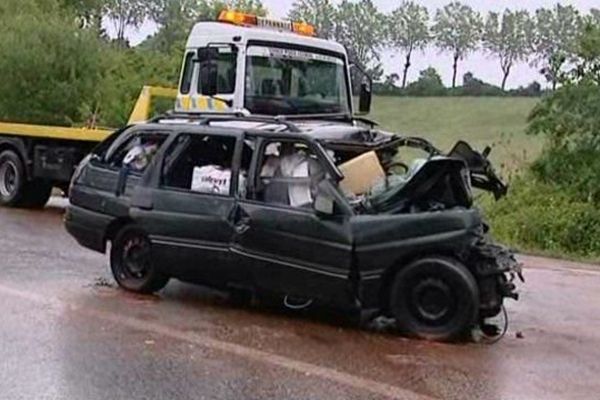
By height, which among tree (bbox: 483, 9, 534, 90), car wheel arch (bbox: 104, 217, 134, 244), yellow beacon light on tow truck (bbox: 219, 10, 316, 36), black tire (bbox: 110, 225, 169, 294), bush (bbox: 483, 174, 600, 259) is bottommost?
bush (bbox: 483, 174, 600, 259)

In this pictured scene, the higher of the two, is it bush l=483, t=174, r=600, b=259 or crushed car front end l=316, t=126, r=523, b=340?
crushed car front end l=316, t=126, r=523, b=340

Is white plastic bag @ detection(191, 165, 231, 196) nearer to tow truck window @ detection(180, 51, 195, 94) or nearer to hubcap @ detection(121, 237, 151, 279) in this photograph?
hubcap @ detection(121, 237, 151, 279)

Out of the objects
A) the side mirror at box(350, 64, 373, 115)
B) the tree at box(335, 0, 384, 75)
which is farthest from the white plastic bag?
the tree at box(335, 0, 384, 75)

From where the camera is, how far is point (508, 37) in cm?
5256

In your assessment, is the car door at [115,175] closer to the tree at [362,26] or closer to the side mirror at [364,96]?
the side mirror at [364,96]

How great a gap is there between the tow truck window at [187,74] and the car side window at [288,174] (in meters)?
5.17

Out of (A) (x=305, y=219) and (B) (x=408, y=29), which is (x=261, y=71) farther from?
(B) (x=408, y=29)

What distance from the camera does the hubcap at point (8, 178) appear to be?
55.8 ft

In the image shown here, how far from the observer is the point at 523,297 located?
10641 millimetres

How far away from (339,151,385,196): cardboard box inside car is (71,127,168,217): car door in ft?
6.08

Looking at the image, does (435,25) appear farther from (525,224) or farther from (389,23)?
(525,224)

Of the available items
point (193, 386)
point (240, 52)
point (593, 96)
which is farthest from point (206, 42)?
point (593, 96)

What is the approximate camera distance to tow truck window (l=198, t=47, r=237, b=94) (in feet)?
42.4

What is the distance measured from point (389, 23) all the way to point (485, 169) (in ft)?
149
